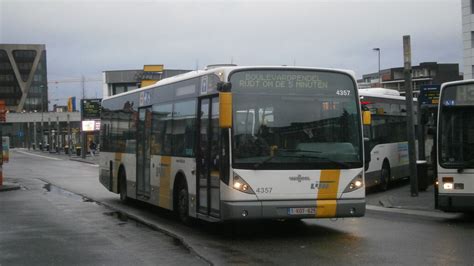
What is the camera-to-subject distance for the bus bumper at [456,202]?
40.1 ft

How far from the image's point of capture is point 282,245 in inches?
388

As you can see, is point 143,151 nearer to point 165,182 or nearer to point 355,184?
point 165,182

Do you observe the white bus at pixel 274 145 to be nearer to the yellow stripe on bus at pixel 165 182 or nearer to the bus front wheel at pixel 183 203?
the bus front wheel at pixel 183 203

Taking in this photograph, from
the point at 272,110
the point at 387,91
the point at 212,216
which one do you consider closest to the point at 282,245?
the point at 212,216

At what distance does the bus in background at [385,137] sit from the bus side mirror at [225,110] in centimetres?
983

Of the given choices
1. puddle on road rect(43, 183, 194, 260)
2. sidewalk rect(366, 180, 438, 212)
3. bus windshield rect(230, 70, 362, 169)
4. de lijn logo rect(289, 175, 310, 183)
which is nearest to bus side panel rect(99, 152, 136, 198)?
puddle on road rect(43, 183, 194, 260)

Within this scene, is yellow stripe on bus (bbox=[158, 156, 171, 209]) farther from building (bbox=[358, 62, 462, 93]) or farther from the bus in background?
building (bbox=[358, 62, 462, 93])

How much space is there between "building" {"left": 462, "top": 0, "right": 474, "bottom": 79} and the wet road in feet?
178

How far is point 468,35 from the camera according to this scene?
211 feet

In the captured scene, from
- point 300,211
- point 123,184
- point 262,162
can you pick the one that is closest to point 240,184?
point 262,162

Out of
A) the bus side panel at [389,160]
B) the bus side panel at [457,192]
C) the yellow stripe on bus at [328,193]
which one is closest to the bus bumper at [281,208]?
the yellow stripe on bus at [328,193]

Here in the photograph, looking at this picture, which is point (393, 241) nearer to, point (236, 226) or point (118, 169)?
point (236, 226)

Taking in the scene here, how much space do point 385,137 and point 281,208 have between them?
10.9 metres

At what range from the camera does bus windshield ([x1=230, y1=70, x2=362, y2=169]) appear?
10.1 metres
